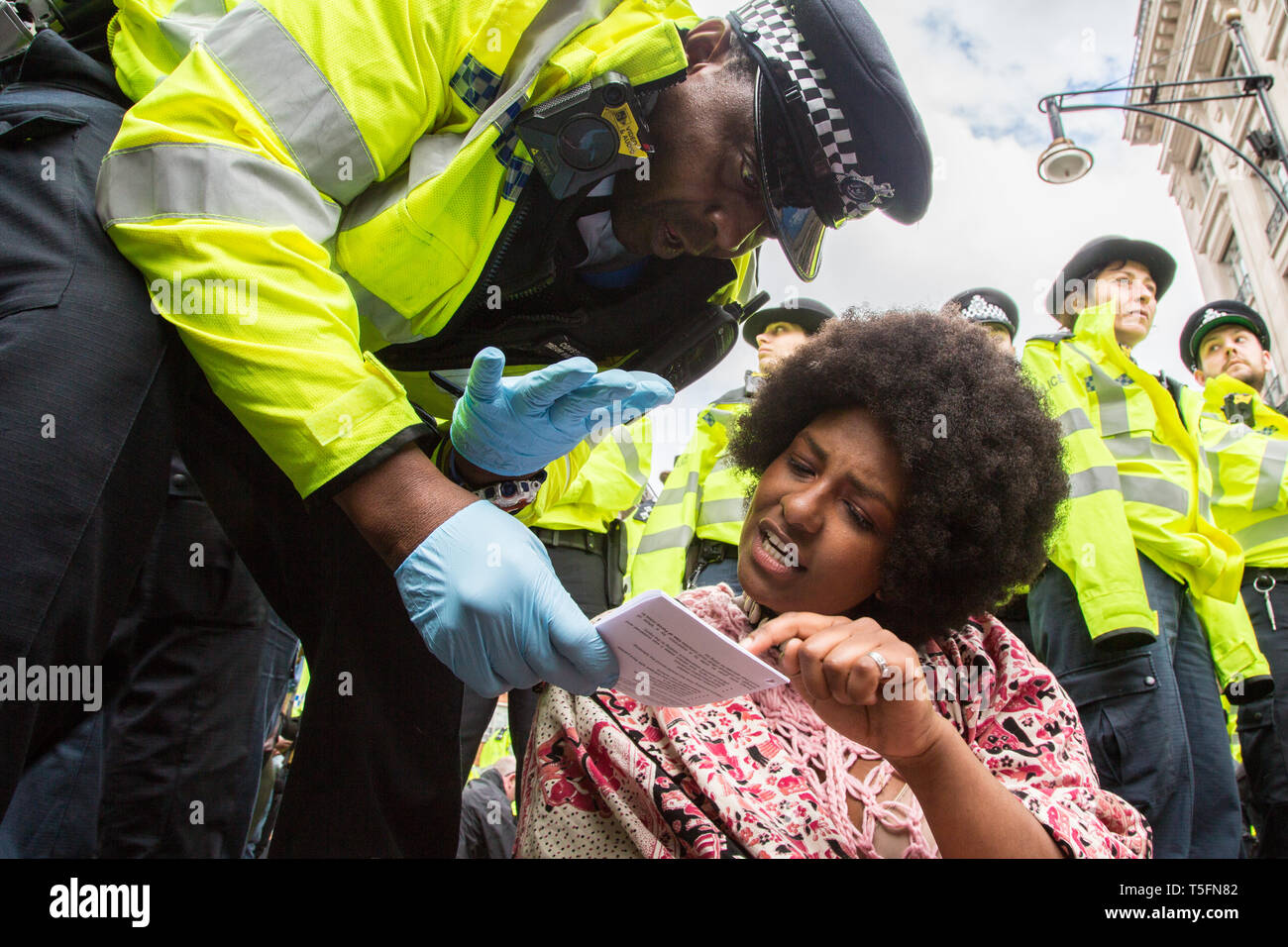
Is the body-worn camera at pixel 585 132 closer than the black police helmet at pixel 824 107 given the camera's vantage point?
Yes

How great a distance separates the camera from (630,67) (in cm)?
151

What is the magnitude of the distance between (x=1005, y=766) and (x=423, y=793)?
1018 millimetres

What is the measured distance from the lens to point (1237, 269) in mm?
17969

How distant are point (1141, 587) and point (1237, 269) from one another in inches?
771

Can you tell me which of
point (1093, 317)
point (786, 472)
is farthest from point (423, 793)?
point (1093, 317)

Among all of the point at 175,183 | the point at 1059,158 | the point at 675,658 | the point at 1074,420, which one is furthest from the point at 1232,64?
the point at 175,183

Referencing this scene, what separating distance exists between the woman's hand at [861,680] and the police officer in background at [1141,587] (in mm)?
1059

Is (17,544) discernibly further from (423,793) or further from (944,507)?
(944,507)

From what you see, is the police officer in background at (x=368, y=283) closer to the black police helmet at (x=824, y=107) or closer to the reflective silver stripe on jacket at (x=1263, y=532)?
the black police helmet at (x=824, y=107)

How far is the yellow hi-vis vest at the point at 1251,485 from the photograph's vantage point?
361 centimetres

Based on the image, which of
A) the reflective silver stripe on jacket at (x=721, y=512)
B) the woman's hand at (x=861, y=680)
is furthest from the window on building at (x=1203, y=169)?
the woman's hand at (x=861, y=680)
